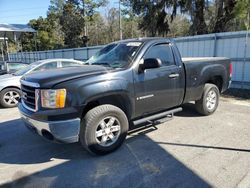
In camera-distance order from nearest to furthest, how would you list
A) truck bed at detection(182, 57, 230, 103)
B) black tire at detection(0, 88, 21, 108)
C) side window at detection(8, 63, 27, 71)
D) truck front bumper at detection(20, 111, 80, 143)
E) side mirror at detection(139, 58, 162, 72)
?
1. truck front bumper at detection(20, 111, 80, 143)
2. side mirror at detection(139, 58, 162, 72)
3. truck bed at detection(182, 57, 230, 103)
4. black tire at detection(0, 88, 21, 108)
5. side window at detection(8, 63, 27, 71)

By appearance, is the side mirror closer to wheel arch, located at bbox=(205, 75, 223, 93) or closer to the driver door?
the driver door

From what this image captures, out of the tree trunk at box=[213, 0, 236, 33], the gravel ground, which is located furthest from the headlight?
the tree trunk at box=[213, 0, 236, 33]

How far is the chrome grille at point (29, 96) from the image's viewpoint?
3989mm

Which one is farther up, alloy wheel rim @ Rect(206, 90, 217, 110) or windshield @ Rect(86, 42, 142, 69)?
windshield @ Rect(86, 42, 142, 69)

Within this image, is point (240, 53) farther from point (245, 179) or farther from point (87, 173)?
point (87, 173)

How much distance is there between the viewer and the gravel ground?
3434 mm

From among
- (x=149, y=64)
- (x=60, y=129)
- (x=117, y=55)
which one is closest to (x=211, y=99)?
(x=149, y=64)

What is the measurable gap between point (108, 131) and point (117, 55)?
1523 mm

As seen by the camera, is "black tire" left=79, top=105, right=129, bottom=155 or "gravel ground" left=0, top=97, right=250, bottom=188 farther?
"black tire" left=79, top=105, right=129, bottom=155

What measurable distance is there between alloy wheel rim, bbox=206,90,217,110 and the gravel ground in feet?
Result: 2.11

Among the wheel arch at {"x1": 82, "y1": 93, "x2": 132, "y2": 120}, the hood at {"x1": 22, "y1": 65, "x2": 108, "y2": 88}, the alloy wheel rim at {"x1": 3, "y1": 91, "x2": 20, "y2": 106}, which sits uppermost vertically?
the hood at {"x1": 22, "y1": 65, "x2": 108, "y2": 88}

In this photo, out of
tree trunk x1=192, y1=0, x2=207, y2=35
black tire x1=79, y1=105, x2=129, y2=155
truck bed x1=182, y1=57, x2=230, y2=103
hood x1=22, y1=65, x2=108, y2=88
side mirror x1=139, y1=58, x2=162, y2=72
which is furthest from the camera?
tree trunk x1=192, y1=0, x2=207, y2=35

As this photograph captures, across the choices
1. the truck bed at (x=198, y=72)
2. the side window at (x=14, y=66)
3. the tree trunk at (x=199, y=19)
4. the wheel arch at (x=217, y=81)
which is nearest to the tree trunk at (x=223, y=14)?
the tree trunk at (x=199, y=19)

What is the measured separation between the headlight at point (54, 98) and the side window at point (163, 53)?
1924 mm
